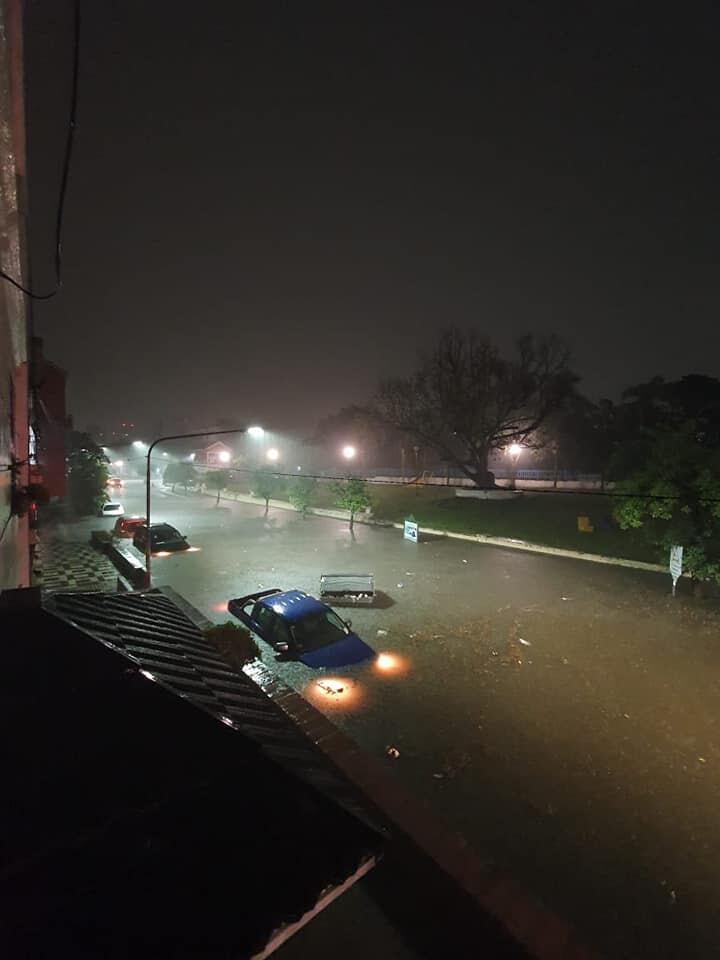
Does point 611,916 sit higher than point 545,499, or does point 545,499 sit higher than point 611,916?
point 545,499

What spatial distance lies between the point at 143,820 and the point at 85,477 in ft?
129

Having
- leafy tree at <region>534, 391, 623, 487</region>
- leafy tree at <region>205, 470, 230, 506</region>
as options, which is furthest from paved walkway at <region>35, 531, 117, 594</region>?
leafy tree at <region>534, 391, 623, 487</region>

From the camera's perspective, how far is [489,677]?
10.2 metres

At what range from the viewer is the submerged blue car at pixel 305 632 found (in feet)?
34.4

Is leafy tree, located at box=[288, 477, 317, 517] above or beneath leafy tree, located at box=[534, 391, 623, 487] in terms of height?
beneath

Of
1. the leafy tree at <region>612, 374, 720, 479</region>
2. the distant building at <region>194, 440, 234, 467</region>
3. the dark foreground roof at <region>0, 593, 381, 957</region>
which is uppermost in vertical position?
the leafy tree at <region>612, 374, 720, 479</region>

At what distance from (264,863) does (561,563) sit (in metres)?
21.2

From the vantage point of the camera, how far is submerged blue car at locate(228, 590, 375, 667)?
10484 millimetres

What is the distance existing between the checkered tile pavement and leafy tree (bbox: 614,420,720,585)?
1789cm

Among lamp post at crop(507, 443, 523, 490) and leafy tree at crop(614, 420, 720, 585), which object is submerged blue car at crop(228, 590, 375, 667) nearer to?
leafy tree at crop(614, 420, 720, 585)

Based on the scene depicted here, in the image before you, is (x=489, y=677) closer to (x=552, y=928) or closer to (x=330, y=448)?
(x=552, y=928)

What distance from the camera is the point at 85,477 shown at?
35781 millimetres

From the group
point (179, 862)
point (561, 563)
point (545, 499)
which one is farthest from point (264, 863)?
point (545, 499)

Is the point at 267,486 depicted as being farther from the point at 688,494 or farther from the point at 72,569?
the point at 688,494
